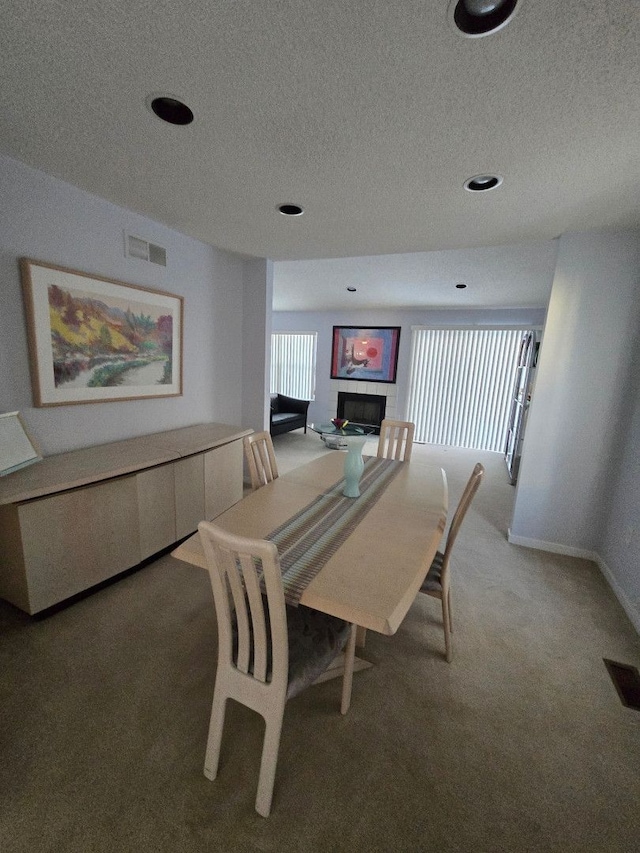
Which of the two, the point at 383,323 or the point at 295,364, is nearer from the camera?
the point at 383,323

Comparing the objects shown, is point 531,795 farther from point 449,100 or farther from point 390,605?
point 449,100

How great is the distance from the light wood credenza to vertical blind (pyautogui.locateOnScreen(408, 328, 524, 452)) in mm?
4654

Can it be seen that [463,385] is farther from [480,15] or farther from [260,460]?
[480,15]

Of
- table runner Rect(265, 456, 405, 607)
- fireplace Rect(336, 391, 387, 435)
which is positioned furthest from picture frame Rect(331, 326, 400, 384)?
table runner Rect(265, 456, 405, 607)

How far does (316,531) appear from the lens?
1422mm

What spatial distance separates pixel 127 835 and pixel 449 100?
106 inches

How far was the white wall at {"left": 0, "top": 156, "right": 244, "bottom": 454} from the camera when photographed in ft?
6.06

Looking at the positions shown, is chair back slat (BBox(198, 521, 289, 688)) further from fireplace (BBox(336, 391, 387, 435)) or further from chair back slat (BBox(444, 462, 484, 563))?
fireplace (BBox(336, 391, 387, 435))

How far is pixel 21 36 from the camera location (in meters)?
1.06

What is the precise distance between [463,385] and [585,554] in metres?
3.82

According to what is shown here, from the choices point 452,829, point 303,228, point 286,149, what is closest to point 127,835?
point 452,829

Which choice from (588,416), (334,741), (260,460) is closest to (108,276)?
(260,460)

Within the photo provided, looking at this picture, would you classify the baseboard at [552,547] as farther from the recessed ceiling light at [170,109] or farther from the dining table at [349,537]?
the recessed ceiling light at [170,109]

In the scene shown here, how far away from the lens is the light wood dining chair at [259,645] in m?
0.94
